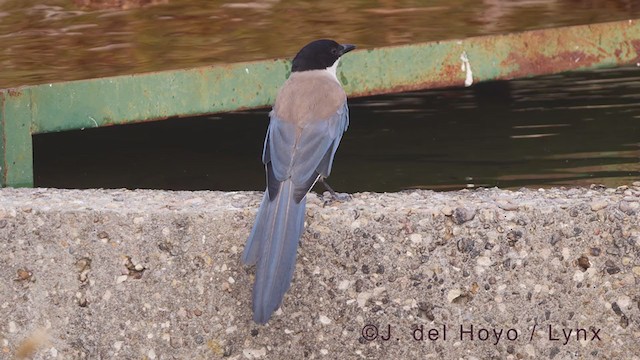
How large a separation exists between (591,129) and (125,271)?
3.92m

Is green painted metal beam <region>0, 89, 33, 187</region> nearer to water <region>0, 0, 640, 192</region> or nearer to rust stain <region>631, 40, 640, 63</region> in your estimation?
water <region>0, 0, 640, 192</region>

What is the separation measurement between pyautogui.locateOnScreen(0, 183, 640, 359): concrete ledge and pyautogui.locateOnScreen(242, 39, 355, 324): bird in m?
0.11

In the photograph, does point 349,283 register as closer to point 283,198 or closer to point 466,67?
point 283,198

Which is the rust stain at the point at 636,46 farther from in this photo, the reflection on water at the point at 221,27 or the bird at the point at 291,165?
the bird at the point at 291,165

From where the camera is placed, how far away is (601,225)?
324cm

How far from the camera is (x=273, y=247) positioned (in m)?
3.14

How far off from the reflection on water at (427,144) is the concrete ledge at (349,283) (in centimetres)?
200

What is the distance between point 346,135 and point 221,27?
1.50 m

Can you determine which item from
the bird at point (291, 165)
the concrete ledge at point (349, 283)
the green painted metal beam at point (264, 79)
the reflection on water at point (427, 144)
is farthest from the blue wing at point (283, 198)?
the reflection on water at point (427, 144)

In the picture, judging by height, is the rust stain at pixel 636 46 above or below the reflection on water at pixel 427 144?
above

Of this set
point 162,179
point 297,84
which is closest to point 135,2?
point 162,179

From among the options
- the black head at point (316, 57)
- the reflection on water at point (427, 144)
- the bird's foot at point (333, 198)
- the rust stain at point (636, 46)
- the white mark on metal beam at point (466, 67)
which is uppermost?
the black head at point (316, 57)

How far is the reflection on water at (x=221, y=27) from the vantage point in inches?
196

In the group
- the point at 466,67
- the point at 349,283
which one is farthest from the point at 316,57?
the point at 466,67
